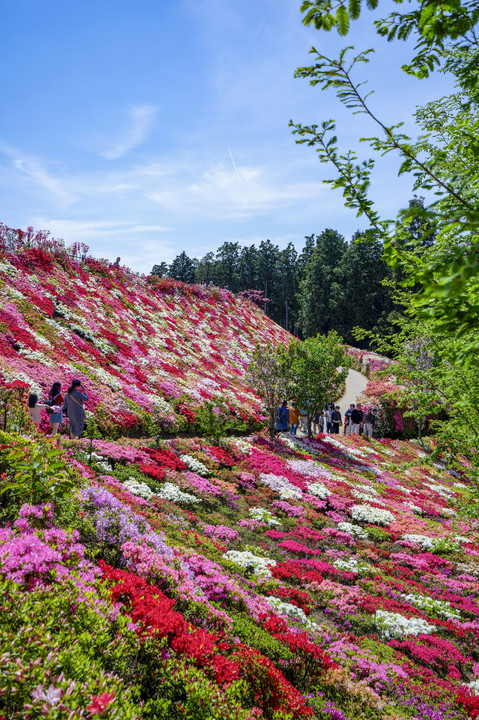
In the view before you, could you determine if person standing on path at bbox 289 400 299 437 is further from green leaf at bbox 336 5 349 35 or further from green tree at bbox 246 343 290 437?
green leaf at bbox 336 5 349 35

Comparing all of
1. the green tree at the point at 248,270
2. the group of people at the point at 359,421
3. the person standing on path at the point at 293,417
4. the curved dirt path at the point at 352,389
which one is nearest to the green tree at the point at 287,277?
the green tree at the point at 248,270

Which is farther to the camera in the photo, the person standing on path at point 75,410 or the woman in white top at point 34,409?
the person standing on path at point 75,410

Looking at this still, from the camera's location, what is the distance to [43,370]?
1650 centimetres

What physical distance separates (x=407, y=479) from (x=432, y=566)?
11.4 m

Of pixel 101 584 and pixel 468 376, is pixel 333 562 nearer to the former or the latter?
pixel 468 376

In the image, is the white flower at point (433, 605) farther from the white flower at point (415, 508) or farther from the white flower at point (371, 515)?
the white flower at point (415, 508)

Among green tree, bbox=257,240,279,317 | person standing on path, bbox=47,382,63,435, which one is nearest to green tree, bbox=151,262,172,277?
green tree, bbox=257,240,279,317

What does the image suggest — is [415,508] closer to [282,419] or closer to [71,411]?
[282,419]

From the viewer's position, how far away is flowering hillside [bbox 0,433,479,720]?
3744 millimetres

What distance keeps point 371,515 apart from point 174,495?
7.68 metres

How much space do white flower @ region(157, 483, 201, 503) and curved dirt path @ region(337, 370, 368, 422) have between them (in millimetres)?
24993

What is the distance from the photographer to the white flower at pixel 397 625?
305 inches

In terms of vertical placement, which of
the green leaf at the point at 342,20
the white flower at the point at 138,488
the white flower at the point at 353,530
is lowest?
the white flower at the point at 353,530

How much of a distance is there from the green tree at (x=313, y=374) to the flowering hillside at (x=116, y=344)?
3.30m
